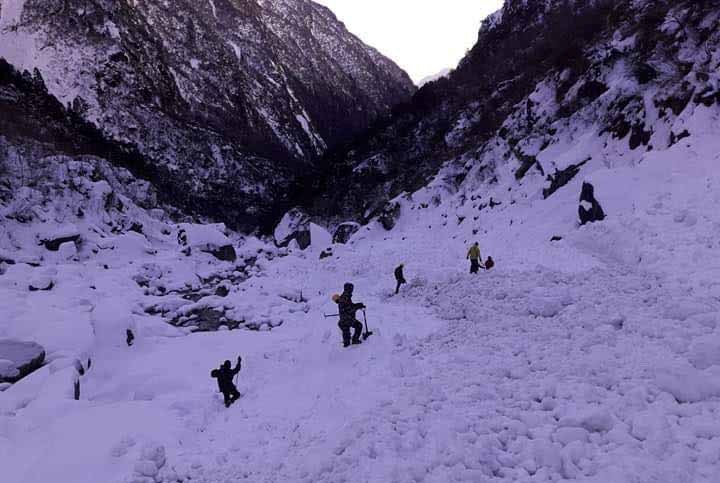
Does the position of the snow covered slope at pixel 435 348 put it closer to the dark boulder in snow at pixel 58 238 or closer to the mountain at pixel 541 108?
the dark boulder in snow at pixel 58 238

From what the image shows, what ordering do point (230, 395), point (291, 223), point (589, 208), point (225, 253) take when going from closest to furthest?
point (230, 395) < point (589, 208) < point (225, 253) < point (291, 223)

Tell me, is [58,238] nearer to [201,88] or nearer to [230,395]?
[230,395]

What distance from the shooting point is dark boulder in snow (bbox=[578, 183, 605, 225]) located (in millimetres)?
15633

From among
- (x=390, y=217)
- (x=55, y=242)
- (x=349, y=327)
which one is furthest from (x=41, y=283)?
(x=390, y=217)

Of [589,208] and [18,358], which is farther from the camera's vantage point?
[589,208]

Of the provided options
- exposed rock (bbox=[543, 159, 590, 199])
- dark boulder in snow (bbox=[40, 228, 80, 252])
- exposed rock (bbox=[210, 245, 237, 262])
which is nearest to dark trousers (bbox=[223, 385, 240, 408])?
exposed rock (bbox=[543, 159, 590, 199])

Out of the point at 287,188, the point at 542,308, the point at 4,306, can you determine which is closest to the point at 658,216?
the point at 542,308

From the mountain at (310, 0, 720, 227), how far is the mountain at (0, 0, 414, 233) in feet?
65.0

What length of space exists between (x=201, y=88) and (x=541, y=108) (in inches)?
2712

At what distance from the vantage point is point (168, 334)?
15.3 m

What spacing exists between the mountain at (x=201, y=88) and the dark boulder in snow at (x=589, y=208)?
49.3 m

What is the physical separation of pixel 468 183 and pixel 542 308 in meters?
25.6

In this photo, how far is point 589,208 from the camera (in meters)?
15.9

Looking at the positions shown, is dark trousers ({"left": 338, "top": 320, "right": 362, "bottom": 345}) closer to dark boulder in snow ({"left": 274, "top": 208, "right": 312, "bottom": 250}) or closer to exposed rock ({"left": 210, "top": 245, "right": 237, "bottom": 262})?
exposed rock ({"left": 210, "top": 245, "right": 237, "bottom": 262})
